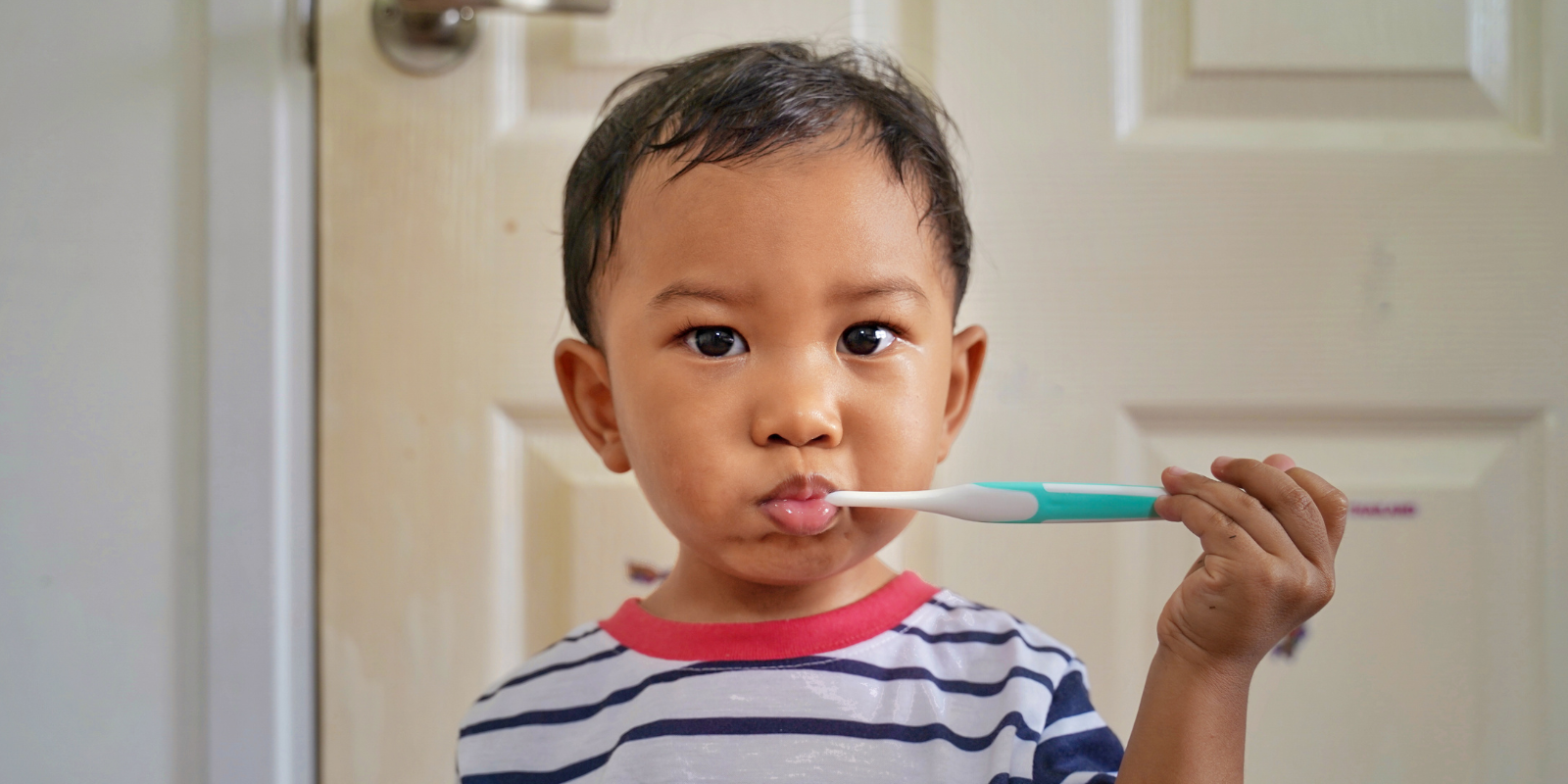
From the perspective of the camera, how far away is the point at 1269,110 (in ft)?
2.78

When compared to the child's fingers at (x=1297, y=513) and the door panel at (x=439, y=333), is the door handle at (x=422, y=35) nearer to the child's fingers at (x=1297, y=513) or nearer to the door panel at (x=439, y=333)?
the door panel at (x=439, y=333)

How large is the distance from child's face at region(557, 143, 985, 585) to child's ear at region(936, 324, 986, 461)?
78mm

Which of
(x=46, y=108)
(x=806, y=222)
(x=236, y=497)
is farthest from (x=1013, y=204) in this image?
(x=46, y=108)

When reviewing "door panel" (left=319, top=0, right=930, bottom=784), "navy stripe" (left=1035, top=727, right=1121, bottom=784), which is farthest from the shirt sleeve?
"door panel" (left=319, top=0, right=930, bottom=784)

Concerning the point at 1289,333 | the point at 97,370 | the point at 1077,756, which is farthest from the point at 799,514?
the point at 97,370

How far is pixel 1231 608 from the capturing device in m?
0.46

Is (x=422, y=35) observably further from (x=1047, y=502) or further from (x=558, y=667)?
(x=1047, y=502)

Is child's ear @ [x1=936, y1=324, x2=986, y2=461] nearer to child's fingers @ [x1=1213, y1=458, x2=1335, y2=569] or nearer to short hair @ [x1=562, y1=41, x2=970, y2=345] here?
short hair @ [x1=562, y1=41, x2=970, y2=345]

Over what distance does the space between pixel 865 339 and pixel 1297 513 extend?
234 mm

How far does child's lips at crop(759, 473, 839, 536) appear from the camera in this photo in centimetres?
52

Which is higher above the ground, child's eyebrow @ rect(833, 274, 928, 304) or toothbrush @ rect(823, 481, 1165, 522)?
child's eyebrow @ rect(833, 274, 928, 304)

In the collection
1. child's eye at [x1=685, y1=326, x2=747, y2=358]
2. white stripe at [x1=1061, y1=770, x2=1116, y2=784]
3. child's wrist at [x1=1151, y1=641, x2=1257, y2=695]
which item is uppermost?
child's eye at [x1=685, y1=326, x2=747, y2=358]

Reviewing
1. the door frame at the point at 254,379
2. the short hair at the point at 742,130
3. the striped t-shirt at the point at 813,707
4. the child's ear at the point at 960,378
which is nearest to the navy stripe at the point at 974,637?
the striped t-shirt at the point at 813,707

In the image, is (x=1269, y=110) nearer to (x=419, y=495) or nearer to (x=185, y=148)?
(x=419, y=495)
